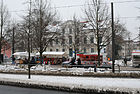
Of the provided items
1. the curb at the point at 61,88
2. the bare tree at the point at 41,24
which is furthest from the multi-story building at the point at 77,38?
the curb at the point at 61,88

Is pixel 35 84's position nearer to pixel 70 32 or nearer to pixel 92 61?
pixel 92 61

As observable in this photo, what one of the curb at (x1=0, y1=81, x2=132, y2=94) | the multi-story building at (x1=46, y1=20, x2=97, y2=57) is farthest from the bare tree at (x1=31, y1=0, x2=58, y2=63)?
the curb at (x1=0, y1=81, x2=132, y2=94)

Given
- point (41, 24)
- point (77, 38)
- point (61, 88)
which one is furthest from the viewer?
point (77, 38)

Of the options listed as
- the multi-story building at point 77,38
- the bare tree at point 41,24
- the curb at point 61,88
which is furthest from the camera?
the multi-story building at point 77,38

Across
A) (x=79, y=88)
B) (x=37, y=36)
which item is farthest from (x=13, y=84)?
(x=37, y=36)

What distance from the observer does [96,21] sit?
2736 centimetres

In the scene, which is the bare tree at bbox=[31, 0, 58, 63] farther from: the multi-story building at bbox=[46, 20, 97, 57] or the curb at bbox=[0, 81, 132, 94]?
the curb at bbox=[0, 81, 132, 94]

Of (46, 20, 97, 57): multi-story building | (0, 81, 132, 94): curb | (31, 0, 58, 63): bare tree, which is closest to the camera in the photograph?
(0, 81, 132, 94): curb

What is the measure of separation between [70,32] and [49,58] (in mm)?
26462

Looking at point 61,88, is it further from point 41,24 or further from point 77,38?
point 77,38

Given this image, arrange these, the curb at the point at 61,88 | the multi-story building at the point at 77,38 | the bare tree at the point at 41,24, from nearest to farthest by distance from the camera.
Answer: the curb at the point at 61,88, the bare tree at the point at 41,24, the multi-story building at the point at 77,38

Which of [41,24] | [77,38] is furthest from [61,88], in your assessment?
[77,38]

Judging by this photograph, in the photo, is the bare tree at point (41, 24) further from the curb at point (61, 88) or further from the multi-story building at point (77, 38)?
the curb at point (61, 88)

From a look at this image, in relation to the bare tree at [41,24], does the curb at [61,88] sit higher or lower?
lower
